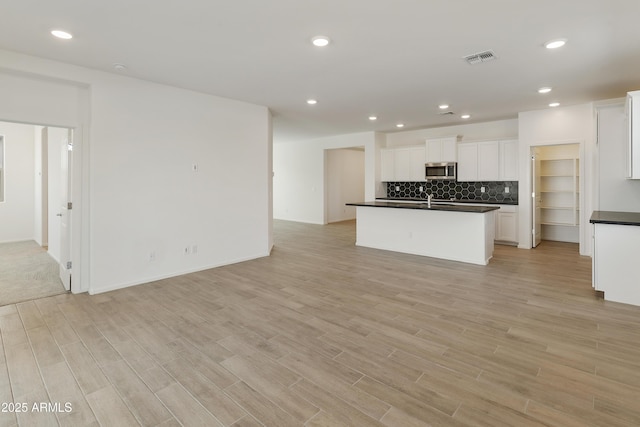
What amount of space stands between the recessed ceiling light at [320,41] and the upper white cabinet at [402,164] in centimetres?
550

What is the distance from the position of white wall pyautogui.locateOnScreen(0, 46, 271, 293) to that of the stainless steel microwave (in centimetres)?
454

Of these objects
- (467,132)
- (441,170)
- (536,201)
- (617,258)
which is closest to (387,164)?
(441,170)

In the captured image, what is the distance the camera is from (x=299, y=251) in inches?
253

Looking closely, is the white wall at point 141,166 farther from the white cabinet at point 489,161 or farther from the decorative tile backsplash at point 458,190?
the white cabinet at point 489,161

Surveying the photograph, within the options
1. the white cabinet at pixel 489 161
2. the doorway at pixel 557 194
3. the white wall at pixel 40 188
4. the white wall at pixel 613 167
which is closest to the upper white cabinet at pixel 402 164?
the white cabinet at pixel 489 161

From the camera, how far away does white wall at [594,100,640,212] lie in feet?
15.3

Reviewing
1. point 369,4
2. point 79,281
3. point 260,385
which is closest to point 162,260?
point 79,281

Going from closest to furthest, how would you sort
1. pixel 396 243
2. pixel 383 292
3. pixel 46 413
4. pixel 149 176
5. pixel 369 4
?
pixel 46 413
pixel 369 4
pixel 383 292
pixel 149 176
pixel 396 243

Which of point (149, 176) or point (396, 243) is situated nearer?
point (149, 176)

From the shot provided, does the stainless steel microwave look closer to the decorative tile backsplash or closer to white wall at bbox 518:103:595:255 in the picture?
the decorative tile backsplash

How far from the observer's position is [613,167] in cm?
475

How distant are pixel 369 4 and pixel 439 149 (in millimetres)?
5725

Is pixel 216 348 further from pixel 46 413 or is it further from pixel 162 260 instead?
pixel 162 260

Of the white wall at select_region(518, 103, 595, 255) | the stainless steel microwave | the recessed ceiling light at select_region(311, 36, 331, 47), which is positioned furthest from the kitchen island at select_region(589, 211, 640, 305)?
the stainless steel microwave
